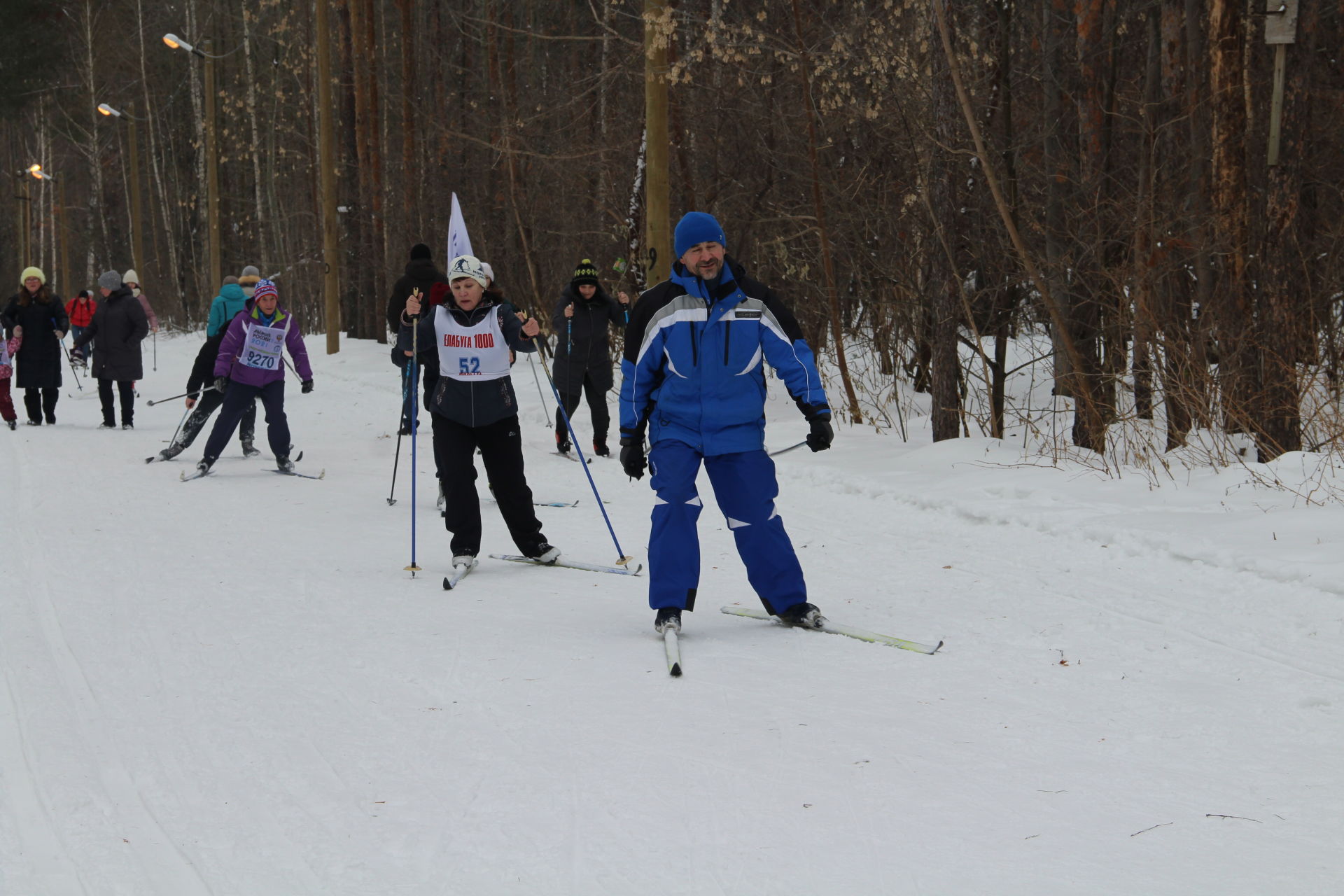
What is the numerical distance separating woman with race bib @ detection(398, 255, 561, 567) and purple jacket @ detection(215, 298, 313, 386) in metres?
4.16

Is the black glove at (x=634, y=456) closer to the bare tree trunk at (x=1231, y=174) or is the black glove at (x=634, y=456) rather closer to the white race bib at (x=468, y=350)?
the white race bib at (x=468, y=350)

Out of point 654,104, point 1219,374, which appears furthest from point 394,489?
point 1219,374

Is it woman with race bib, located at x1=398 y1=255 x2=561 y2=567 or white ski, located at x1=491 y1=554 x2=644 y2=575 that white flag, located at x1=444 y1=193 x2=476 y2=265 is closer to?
woman with race bib, located at x1=398 y1=255 x2=561 y2=567

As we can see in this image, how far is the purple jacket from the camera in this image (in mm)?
11398

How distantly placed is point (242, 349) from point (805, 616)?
23.9 ft

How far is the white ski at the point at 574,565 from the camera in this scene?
7.48 m

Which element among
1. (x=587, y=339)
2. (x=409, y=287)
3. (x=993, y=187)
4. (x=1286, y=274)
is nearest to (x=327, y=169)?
(x=409, y=287)

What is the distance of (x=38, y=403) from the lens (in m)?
15.7

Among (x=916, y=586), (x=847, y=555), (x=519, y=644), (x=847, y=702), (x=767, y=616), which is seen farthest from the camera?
(x=847, y=555)

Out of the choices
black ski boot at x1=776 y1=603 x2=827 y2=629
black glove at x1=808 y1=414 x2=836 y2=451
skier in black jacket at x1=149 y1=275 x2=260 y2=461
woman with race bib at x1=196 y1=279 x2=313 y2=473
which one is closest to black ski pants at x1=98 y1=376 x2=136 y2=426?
skier in black jacket at x1=149 y1=275 x2=260 y2=461

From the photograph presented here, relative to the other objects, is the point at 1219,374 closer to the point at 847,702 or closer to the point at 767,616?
the point at 767,616

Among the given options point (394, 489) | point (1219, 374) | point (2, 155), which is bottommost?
point (394, 489)

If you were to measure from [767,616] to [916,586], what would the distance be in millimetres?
1021

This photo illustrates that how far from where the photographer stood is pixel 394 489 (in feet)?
35.4
